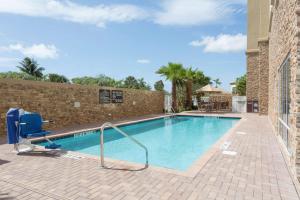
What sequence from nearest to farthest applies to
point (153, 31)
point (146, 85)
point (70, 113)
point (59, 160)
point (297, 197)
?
point (297, 197), point (59, 160), point (70, 113), point (153, 31), point (146, 85)

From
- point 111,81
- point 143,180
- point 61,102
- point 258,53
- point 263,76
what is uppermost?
point 111,81

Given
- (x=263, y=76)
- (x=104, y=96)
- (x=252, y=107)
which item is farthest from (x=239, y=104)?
(x=104, y=96)

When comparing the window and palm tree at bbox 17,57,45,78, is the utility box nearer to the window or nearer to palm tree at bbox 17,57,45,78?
the window

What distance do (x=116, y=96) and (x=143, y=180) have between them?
10433 mm

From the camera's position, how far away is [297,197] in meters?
3.24

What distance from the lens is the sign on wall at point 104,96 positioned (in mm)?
12867

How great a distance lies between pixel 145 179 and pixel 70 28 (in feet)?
42.7

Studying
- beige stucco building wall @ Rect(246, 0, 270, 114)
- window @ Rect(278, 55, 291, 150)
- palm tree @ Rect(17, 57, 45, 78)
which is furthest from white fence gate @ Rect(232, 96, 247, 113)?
palm tree @ Rect(17, 57, 45, 78)

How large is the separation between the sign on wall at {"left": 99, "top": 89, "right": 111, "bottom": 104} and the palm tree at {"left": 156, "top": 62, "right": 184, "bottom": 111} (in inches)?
272

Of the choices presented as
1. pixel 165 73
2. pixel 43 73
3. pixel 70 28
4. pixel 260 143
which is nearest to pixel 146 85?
pixel 43 73

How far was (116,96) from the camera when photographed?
14.1m

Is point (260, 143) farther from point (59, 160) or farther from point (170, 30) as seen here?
point (170, 30)

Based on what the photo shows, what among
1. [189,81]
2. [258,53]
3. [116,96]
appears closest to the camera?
[116,96]

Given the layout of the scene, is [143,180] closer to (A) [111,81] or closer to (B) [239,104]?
(B) [239,104]
